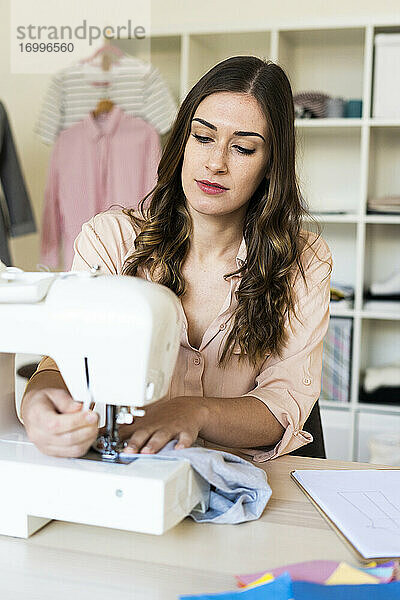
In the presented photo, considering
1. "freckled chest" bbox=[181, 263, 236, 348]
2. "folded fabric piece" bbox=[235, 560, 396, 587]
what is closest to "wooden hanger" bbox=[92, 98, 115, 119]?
"freckled chest" bbox=[181, 263, 236, 348]

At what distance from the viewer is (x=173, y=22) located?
3635mm

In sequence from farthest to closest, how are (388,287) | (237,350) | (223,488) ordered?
(388,287) < (237,350) < (223,488)

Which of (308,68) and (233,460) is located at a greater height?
(308,68)

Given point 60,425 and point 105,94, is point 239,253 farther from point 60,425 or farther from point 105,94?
point 105,94

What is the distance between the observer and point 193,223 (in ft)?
5.25

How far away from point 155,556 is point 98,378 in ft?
0.77

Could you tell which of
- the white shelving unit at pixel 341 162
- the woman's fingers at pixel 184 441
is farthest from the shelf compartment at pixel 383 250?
the woman's fingers at pixel 184 441

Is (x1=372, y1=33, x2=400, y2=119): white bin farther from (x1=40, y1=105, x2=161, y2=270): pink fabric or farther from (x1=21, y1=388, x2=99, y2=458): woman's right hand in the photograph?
(x1=21, y1=388, x2=99, y2=458): woman's right hand

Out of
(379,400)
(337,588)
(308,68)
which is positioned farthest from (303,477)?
(308,68)

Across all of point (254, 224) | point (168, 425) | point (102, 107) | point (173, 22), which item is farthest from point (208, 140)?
point (173, 22)

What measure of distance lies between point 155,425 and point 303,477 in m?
0.28

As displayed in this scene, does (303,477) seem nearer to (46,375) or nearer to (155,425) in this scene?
(155,425)

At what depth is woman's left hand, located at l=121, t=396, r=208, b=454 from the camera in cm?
106

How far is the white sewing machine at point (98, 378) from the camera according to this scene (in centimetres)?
92
